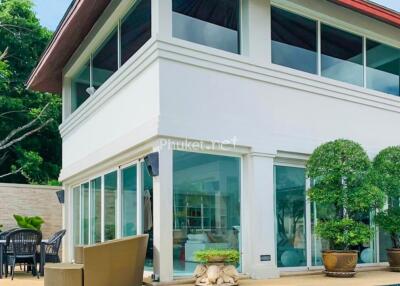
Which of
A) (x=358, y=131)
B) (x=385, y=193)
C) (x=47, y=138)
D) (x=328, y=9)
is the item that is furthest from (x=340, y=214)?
(x=47, y=138)

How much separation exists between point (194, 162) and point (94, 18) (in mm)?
4421

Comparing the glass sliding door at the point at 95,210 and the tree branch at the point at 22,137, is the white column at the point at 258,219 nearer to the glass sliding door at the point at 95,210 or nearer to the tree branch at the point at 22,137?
the glass sliding door at the point at 95,210

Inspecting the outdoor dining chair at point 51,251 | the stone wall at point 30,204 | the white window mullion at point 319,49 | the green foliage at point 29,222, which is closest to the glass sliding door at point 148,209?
the outdoor dining chair at point 51,251

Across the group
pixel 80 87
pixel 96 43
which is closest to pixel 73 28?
pixel 96 43

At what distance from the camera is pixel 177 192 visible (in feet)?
25.5

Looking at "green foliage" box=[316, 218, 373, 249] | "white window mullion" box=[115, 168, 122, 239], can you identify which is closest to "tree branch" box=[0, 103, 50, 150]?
"white window mullion" box=[115, 168, 122, 239]

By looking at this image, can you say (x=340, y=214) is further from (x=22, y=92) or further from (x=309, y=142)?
(x=22, y=92)

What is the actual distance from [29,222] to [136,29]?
7.89 metres

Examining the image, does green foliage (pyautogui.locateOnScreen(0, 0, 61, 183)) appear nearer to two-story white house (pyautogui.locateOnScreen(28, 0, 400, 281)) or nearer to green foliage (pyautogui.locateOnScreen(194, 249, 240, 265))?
two-story white house (pyautogui.locateOnScreen(28, 0, 400, 281))

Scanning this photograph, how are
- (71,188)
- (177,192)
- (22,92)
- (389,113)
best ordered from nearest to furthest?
(177,192) → (389,113) → (71,188) → (22,92)

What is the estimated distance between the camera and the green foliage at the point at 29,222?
1414 centimetres

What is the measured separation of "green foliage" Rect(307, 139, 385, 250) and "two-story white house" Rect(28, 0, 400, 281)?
549 millimetres

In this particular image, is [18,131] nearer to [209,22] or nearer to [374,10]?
[209,22]

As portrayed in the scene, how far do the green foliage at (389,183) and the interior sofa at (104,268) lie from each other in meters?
4.80
